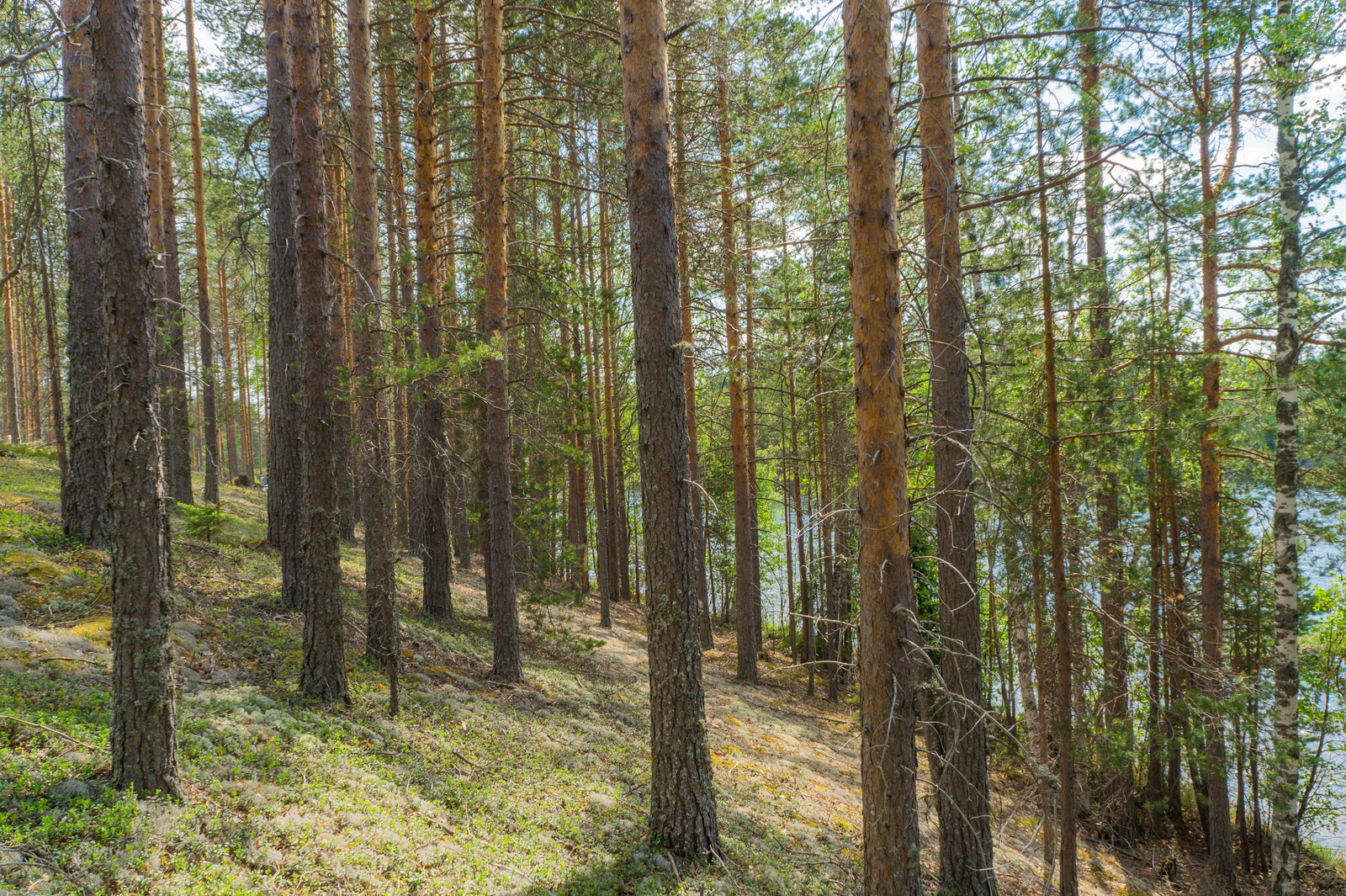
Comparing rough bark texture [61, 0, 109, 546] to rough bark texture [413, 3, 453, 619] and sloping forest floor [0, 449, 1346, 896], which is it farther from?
rough bark texture [413, 3, 453, 619]

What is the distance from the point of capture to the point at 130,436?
3.85 meters

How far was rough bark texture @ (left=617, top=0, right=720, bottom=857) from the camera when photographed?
5.03 metres

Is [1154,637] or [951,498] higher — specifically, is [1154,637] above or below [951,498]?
below

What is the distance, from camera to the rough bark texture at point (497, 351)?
26.6 ft

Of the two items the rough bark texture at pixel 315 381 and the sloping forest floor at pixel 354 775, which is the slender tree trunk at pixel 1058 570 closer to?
the sloping forest floor at pixel 354 775

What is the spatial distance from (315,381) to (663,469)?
3.52 meters

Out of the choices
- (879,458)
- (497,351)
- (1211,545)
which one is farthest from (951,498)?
(1211,545)

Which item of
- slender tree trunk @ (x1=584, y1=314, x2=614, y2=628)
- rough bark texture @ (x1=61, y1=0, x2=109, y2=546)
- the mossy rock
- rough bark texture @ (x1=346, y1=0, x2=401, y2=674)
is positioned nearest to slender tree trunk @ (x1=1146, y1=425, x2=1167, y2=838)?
rough bark texture @ (x1=346, y1=0, x2=401, y2=674)

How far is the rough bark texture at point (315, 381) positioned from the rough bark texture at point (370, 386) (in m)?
0.39

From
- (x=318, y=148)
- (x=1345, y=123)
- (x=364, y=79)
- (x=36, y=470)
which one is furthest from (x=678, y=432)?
(x=36, y=470)

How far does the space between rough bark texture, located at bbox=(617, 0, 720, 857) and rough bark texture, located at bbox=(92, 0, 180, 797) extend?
10.4 feet

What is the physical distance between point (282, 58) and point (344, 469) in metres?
4.46

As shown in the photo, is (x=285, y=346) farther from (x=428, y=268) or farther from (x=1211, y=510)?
(x=1211, y=510)

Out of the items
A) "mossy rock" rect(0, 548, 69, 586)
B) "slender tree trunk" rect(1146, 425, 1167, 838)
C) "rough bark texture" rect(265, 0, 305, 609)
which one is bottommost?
"slender tree trunk" rect(1146, 425, 1167, 838)
